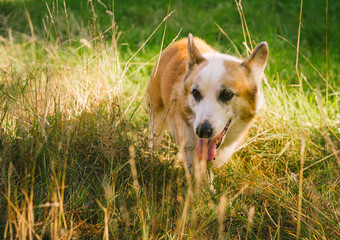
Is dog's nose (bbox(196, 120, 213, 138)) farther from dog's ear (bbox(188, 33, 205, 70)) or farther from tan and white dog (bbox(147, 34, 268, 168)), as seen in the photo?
dog's ear (bbox(188, 33, 205, 70))

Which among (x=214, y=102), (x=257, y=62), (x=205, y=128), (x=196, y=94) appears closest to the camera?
(x=205, y=128)

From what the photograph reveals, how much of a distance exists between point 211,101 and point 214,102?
0.08 ft

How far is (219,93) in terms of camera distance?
2.46 metres

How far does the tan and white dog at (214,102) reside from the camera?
242cm

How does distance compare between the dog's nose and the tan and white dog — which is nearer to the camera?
the dog's nose

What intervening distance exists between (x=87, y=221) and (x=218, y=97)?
4.17 ft

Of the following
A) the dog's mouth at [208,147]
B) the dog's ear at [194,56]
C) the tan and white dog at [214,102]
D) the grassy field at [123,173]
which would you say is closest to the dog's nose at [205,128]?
the tan and white dog at [214,102]


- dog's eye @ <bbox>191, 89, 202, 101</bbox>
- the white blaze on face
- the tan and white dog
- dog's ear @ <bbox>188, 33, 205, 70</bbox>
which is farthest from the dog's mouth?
dog's ear @ <bbox>188, 33, 205, 70</bbox>

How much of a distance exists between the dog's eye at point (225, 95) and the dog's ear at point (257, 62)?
0.36m

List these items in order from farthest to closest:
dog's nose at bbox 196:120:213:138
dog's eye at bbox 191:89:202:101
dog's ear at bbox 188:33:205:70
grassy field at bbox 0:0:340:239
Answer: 1. dog's ear at bbox 188:33:205:70
2. dog's eye at bbox 191:89:202:101
3. dog's nose at bbox 196:120:213:138
4. grassy field at bbox 0:0:340:239

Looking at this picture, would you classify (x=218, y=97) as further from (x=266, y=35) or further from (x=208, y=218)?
(x=266, y=35)

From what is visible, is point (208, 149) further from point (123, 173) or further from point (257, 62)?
point (257, 62)

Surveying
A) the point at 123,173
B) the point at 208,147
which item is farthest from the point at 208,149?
the point at 123,173

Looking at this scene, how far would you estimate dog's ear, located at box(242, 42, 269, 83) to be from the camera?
8.59 ft
